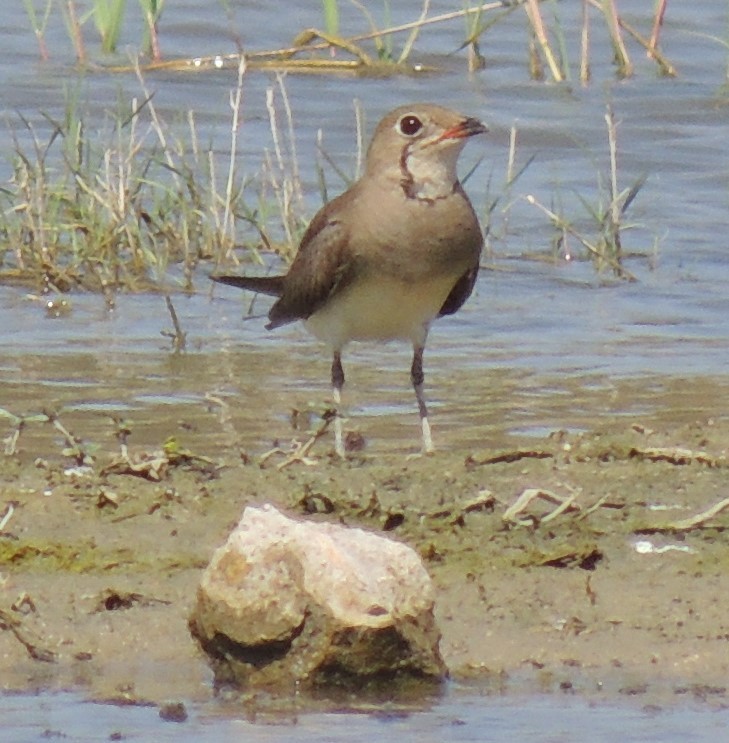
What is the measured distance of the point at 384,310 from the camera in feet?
22.3

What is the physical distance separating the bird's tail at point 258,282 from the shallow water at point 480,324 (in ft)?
1.08

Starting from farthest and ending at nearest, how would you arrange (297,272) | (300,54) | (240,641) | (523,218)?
1. (300,54)
2. (523,218)
3. (297,272)
4. (240,641)

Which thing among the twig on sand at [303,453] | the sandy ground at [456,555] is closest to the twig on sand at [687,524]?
the sandy ground at [456,555]

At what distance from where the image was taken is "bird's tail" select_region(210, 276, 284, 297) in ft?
25.3

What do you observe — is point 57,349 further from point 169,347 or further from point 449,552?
point 449,552

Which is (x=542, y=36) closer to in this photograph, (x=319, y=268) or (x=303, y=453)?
(x=319, y=268)

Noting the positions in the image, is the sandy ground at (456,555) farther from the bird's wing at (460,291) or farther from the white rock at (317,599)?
the bird's wing at (460,291)

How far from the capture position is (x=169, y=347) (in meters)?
8.26

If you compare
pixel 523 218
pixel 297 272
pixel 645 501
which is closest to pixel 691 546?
pixel 645 501

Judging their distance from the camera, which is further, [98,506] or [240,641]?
[98,506]

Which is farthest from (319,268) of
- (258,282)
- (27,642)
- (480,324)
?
(27,642)

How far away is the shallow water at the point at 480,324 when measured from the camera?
3.93m

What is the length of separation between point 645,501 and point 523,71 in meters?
9.73

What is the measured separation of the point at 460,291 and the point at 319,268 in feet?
1.64
